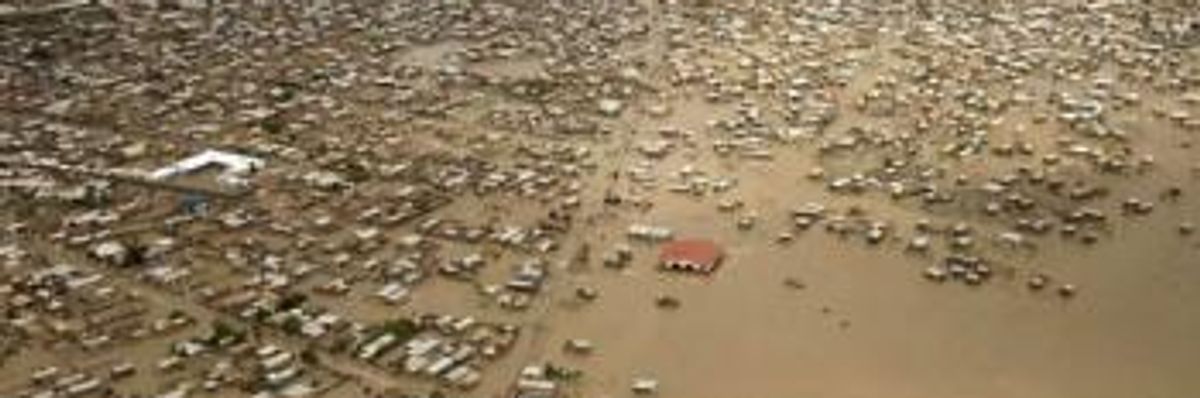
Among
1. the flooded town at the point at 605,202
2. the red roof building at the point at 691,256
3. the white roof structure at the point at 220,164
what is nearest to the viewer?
the flooded town at the point at 605,202

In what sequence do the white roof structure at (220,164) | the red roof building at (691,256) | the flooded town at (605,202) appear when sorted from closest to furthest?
1. the flooded town at (605,202)
2. the red roof building at (691,256)
3. the white roof structure at (220,164)

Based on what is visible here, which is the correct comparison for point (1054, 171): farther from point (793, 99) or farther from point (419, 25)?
point (419, 25)

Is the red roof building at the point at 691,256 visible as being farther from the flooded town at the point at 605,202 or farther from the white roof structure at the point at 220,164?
the white roof structure at the point at 220,164

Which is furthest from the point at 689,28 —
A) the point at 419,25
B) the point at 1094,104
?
the point at 1094,104

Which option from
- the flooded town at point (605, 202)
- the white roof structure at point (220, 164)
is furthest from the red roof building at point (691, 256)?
the white roof structure at point (220, 164)

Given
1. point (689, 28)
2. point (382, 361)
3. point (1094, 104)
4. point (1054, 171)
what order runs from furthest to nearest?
point (689, 28), point (1094, 104), point (1054, 171), point (382, 361)

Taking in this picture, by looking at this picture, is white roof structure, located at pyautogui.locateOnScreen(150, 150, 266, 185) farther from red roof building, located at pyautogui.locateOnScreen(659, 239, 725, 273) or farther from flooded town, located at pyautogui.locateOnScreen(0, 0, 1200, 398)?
red roof building, located at pyautogui.locateOnScreen(659, 239, 725, 273)
